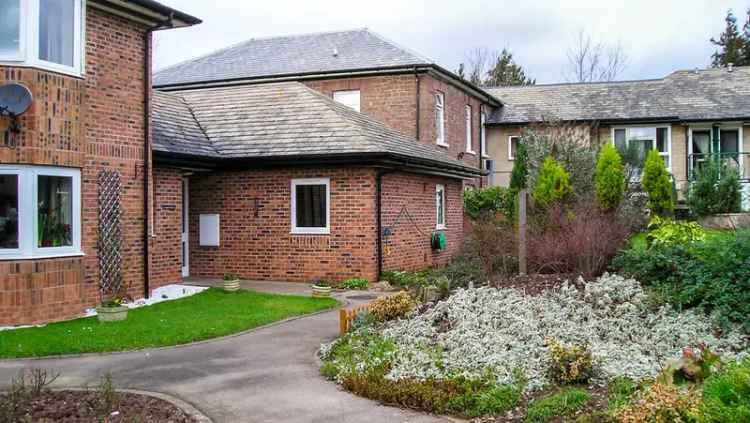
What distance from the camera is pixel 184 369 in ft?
27.6

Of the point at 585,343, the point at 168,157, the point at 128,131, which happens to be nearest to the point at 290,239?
the point at 168,157

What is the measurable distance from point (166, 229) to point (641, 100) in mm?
23917

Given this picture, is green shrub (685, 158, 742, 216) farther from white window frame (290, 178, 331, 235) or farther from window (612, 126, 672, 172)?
white window frame (290, 178, 331, 235)

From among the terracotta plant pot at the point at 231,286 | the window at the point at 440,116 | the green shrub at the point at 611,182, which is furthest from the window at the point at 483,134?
the terracotta plant pot at the point at 231,286

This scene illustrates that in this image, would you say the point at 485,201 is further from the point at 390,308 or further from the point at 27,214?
the point at 27,214

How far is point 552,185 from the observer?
62.6 feet

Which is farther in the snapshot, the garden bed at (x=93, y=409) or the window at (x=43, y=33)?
the window at (x=43, y=33)

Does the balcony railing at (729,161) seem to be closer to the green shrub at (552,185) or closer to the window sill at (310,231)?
the green shrub at (552,185)

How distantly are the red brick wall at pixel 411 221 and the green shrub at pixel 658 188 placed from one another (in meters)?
5.47

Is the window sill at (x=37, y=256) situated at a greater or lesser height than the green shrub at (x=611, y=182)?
lesser

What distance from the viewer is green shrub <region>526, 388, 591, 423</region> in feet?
20.1

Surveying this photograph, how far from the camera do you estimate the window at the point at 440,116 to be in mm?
24438

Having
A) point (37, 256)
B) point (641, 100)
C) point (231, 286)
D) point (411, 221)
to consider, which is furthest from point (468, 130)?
point (37, 256)

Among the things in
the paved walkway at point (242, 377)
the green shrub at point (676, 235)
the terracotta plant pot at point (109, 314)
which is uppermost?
the green shrub at point (676, 235)
